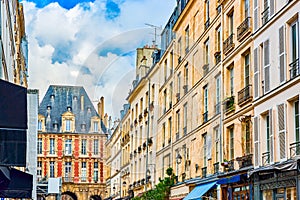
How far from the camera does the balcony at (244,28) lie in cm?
2238

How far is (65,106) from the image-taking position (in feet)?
270

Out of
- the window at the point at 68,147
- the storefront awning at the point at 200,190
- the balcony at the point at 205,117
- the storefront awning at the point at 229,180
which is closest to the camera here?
the storefront awning at the point at 229,180

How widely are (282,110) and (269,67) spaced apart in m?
1.71

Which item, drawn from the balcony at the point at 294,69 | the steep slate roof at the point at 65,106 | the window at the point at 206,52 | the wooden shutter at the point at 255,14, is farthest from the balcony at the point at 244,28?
the steep slate roof at the point at 65,106

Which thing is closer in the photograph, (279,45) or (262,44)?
(279,45)

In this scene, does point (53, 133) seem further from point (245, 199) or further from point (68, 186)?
point (245, 199)

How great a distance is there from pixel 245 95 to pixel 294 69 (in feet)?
16.6

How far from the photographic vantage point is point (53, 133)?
80.1 m

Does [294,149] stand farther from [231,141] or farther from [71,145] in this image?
[71,145]

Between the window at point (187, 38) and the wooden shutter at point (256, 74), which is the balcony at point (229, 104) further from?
the window at point (187, 38)

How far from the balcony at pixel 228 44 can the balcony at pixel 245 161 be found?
4296mm

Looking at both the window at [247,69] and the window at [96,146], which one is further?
the window at [96,146]

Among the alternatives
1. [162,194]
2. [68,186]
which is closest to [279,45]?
[162,194]

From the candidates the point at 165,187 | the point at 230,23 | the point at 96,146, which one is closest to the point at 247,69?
the point at 230,23
